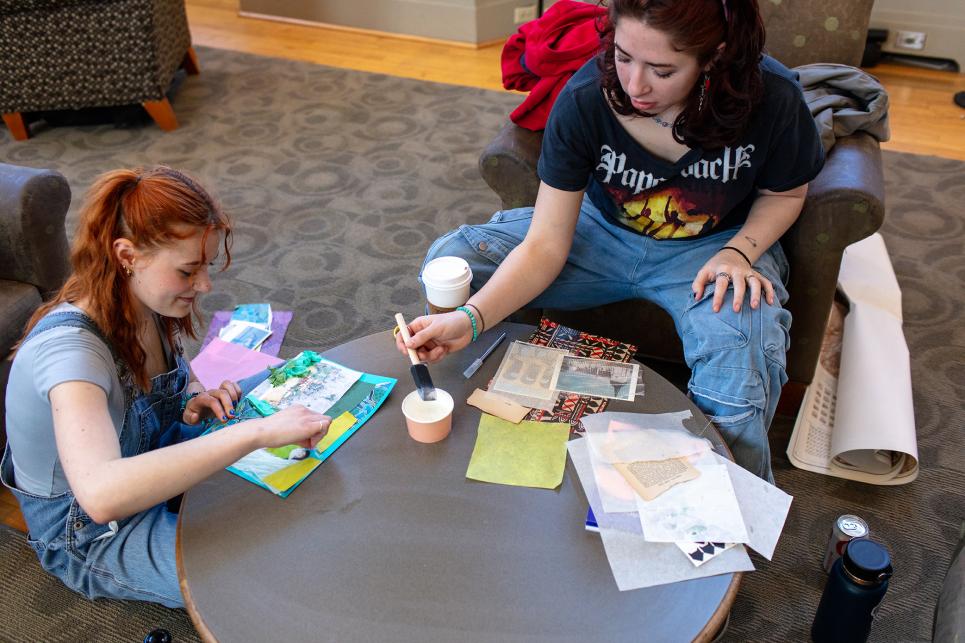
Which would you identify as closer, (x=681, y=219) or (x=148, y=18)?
(x=681, y=219)

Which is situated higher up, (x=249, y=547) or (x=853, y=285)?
(x=249, y=547)

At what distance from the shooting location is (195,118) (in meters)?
3.39

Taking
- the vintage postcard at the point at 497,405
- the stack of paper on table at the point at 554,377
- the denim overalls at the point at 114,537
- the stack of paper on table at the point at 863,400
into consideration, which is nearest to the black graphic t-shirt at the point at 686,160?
the stack of paper on table at the point at 554,377

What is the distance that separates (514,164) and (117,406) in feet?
3.29

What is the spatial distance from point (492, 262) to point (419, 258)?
88 centimetres

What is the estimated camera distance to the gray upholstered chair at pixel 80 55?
2936mm

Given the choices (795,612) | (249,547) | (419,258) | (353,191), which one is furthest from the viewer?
(353,191)

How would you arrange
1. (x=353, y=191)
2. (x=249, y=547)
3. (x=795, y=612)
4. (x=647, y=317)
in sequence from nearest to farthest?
(x=249, y=547) → (x=795, y=612) → (x=647, y=317) → (x=353, y=191)

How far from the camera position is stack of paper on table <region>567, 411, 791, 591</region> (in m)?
1.05

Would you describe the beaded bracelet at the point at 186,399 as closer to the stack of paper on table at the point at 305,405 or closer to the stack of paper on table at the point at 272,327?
the stack of paper on table at the point at 305,405

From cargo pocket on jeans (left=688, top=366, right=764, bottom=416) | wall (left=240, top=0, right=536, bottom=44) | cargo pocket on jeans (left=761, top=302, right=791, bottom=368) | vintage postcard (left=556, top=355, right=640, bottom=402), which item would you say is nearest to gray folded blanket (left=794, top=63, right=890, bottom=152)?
cargo pocket on jeans (left=761, top=302, right=791, bottom=368)

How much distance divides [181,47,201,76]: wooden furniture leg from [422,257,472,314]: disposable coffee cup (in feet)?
9.07

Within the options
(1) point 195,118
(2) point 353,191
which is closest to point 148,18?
(1) point 195,118

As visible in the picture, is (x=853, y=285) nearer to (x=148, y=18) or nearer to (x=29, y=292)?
(x=29, y=292)
